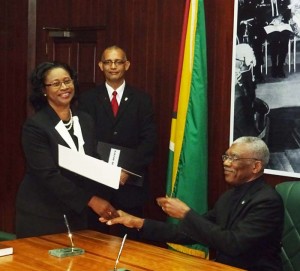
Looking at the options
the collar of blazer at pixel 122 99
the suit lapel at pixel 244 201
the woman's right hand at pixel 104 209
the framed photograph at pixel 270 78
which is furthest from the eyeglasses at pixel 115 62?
the suit lapel at pixel 244 201

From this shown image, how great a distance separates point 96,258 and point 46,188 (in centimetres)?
77

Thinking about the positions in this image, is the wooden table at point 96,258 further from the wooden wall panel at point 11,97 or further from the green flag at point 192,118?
the wooden wall panel at point 11,97

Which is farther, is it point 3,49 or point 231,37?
point 3,49

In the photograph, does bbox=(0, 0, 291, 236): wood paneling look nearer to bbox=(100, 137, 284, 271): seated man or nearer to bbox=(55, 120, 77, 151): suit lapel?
bbox=(100, 137, 284, 271): seated man

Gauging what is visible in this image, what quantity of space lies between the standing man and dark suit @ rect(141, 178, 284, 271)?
1558 mm

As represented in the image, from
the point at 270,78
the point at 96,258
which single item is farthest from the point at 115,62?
the point at 96,258

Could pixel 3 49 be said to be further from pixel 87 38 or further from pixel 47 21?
pixel 87 38

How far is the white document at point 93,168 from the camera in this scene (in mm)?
2537

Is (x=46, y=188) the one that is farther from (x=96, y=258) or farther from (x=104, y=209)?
(x=96, y=258)

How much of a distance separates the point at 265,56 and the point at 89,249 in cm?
219

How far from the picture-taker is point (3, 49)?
20.7ft

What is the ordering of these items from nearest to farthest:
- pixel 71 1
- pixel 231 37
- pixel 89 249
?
pixel 89 249
pixel 231 37
pixel 71 1

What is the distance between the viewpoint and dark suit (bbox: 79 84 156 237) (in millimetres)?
4340

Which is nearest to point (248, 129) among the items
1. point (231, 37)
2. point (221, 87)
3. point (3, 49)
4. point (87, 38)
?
point (221, 87)
